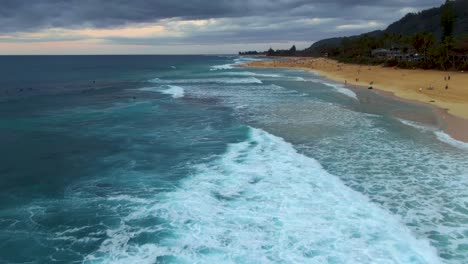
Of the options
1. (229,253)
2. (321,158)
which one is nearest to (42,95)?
(321,158)

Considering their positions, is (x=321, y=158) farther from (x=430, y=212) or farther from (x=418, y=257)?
(x=418, y=257)

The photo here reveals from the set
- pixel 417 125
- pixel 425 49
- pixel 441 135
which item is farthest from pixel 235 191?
pixel 425 49

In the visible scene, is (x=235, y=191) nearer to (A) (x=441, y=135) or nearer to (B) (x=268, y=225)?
(B) (x=268, y=225)

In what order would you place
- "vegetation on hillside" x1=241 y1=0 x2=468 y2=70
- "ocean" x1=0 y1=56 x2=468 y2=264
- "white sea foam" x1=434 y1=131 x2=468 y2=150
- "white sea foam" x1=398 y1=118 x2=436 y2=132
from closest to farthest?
1. "ocean" x1=0 y1=56 x2=468 y2=264
2. "white sea foam" x1=434 y1=131 x2=468 y2=150
3. "white sea foam" x1=398 y1=118 x2=436 y2=132
4. "vegetation on hillside" x1=241 y1=0 x2=468 y2=70

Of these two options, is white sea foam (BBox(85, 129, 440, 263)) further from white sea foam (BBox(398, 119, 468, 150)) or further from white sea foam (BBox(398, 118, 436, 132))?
white sea foam (BBox(398, 118, 436, 132))

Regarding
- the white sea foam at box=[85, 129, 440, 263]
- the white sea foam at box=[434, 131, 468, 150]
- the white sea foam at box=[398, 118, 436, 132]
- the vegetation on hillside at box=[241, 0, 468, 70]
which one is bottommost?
the white sea foam at box=[85, 129, 440, 263]

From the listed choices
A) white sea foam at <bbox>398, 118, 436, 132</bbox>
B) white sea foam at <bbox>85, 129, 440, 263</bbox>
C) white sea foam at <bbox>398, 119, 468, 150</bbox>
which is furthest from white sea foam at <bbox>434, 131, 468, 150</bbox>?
white sea foam at <bbox>85, 129, 440, 263</bbox>

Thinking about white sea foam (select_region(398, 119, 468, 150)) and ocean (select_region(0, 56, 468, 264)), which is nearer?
ocean (select_region(0, 56, 468, 264))

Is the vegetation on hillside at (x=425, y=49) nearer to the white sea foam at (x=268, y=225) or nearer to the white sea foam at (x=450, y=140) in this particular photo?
the white sea foam at (x=450, y=140)

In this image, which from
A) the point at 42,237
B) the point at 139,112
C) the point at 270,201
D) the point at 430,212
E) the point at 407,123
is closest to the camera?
the point at 42,237
